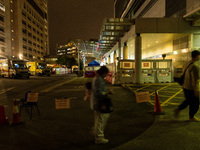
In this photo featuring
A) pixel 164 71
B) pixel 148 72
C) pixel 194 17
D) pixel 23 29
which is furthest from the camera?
pixel 23 29

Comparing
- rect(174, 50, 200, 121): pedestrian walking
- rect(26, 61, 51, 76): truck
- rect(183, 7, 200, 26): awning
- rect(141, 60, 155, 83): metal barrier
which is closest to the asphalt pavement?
rect(174, 50, 200, 121): pedestrian walking

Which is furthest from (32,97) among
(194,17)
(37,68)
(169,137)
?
(37,68)

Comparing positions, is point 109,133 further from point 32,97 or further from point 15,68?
point 15,68

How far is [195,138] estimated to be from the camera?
134 inches

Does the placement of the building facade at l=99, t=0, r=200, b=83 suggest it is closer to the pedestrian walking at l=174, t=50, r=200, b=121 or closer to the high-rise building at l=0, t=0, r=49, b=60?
the pedestrian walking at l=174, t=50, r=200, b=121

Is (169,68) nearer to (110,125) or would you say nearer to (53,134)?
(110,125)

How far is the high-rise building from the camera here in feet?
161

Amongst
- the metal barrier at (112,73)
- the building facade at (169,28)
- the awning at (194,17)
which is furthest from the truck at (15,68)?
the awning at (194,17)

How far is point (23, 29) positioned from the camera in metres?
60.5

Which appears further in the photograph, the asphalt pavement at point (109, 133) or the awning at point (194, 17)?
the awning at point (194, 17)

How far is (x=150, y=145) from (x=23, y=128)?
3.54 metres

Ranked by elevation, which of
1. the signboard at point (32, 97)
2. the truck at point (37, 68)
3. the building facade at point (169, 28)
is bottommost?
the signboard at point (32, 97)

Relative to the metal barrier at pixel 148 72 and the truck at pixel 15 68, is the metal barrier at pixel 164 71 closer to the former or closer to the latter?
the metal barrier at pixel 148 72

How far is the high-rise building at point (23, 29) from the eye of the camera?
49.0 m
